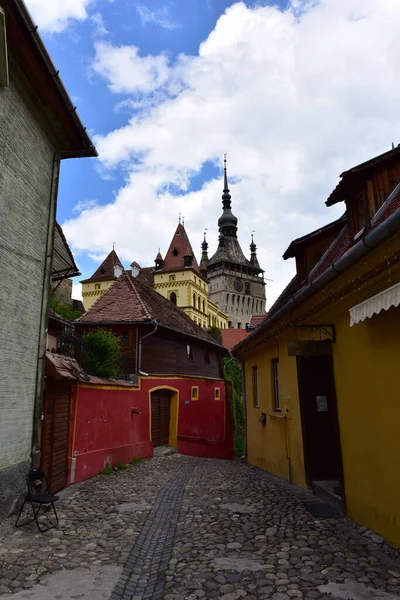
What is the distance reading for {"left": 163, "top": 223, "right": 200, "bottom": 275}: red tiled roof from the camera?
58.5 meters

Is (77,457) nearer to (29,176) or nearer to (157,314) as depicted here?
(29,176)

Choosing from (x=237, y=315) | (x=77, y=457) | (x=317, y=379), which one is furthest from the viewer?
(x=237, y=315)

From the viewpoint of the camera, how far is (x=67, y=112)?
23.5 ft

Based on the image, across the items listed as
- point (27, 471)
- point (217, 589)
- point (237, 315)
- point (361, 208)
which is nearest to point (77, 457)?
point (27, 471)

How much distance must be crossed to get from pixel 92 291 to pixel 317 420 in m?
54.3

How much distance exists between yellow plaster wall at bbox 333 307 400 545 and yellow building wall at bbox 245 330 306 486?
222 centimetres

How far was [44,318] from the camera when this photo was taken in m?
7.23

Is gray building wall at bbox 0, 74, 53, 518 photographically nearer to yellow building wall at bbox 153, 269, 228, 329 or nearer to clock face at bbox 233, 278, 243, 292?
yellow building wall at bbox 153, 269, 228, 329

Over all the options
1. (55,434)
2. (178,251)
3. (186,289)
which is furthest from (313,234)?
(178,251)

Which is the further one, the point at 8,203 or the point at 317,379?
the point at 317,379

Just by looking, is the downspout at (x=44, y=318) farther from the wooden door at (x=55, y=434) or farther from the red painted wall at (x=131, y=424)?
the red painted wall at (x=131, y=424)

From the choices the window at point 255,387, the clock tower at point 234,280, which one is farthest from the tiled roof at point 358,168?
the clock tower at point 234,280

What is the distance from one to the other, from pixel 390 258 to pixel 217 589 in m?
3.53

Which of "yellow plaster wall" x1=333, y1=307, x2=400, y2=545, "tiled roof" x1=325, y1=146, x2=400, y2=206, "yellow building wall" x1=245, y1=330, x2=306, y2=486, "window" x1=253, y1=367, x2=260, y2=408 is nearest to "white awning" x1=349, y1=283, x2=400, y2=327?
"yellow plaster wall" x1=333, y1=307, x2=400, y2=545
